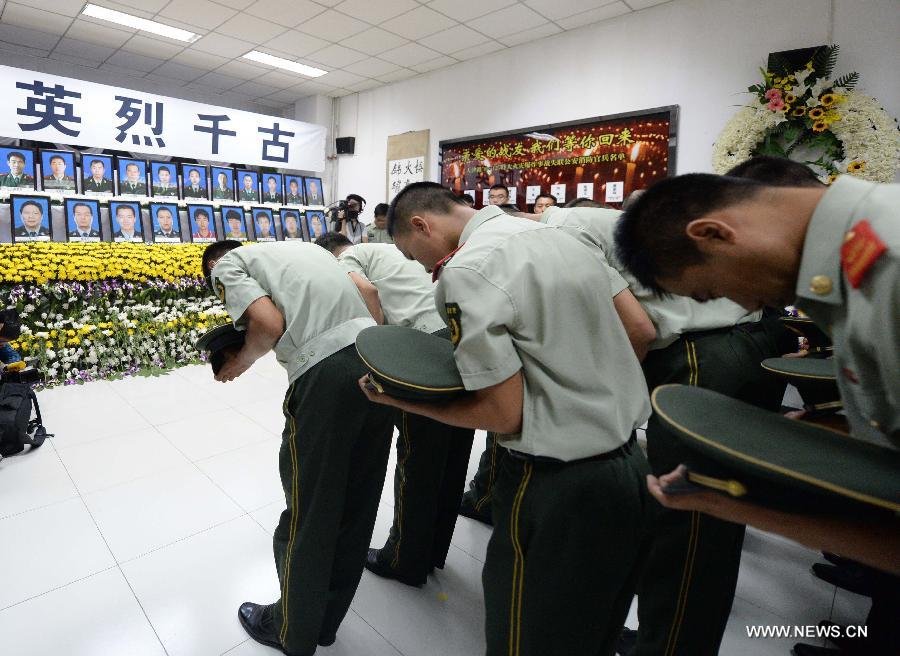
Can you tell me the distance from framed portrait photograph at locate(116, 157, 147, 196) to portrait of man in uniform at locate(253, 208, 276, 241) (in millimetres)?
1207

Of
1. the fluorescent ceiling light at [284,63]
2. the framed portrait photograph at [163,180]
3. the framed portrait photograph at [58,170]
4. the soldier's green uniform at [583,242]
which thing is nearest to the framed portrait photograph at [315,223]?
the framed portrait photograph at [163,180]

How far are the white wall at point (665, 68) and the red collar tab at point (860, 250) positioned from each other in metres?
4.04

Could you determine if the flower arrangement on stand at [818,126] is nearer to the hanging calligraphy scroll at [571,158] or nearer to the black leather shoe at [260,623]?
the hanging calligraphy scroll at [571,158]

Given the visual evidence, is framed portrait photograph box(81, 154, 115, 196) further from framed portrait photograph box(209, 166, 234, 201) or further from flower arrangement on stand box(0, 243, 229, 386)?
flower arrangement on stand box(0, 243, 229, 386)

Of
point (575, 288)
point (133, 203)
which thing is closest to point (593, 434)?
point (575, 288)

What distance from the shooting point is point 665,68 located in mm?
4477

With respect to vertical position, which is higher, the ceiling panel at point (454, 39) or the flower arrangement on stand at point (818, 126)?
the ceiling panel at point (454, 39)

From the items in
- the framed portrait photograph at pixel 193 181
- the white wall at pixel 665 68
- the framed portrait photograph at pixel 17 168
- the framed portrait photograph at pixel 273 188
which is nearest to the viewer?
the white wall at pixel 665 68

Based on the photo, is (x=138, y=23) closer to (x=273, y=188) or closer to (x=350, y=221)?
(x=273, y=188)

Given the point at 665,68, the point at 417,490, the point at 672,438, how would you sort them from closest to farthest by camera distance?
the point at 672,438 → the point at 417,490 → the point at 665,68

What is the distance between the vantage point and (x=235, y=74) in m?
7.01

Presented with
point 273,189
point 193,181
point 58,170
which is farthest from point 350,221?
point 58,170

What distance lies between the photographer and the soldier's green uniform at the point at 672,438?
136 cm

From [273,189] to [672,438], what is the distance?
6.73 m
